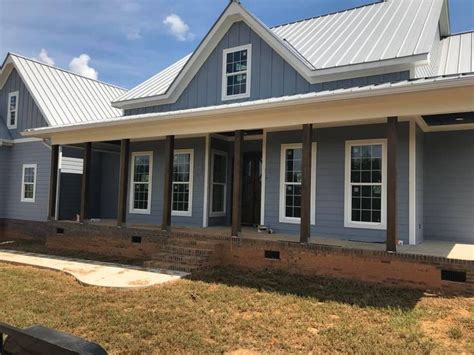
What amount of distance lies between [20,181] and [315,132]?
475 inches

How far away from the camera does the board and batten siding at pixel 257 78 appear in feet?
32.6

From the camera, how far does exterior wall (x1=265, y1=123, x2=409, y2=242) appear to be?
28.1ft

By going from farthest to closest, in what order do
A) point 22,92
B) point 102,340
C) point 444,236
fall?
point 22,92, point 444,236, point 102,340

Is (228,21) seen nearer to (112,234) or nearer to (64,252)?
(112,234)

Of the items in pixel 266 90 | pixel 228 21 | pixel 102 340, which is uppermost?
pixel 228 21

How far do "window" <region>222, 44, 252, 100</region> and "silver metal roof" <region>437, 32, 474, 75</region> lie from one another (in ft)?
16.5

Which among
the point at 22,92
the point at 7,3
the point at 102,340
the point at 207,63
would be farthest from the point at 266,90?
the point at 22,92

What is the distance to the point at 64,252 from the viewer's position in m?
10.9

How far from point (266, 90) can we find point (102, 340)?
793 cm

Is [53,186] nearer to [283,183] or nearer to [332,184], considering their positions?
[283,183]

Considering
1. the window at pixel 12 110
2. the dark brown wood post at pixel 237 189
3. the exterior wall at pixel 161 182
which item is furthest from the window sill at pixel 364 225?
the window at pixel 12 110

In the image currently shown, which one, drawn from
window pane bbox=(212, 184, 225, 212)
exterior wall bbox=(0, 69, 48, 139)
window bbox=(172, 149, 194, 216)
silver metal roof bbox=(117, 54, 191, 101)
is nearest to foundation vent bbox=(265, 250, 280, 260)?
window pane bbox=(212, 184, 225, 212)

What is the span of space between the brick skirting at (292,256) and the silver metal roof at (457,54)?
5369 millimetres

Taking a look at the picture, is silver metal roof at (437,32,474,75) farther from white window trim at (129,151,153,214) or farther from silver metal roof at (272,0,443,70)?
white window trim at (129,151,153,214)
